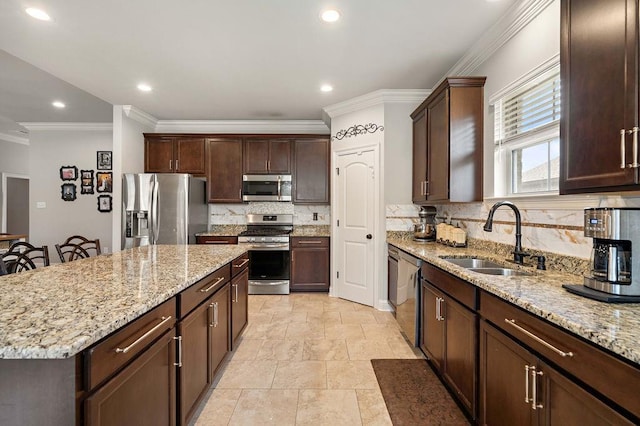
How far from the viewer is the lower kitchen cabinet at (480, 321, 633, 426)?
0.99 meters

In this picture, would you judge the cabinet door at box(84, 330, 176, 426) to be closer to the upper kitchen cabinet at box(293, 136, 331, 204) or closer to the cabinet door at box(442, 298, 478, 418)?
the cabinet door at box(442, 298, 478, 418)

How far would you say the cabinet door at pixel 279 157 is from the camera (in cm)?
502

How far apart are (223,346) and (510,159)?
2.65 metres

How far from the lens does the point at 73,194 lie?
582 centimetres

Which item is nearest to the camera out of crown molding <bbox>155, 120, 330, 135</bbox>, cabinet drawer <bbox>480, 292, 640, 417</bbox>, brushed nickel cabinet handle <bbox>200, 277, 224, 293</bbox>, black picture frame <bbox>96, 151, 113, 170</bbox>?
cabinet drawer <bbox>480, 292, 640, 417</bbox>

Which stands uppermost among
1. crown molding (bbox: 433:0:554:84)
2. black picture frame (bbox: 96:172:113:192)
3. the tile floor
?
crown molding (bbox: 433:0:554:84)

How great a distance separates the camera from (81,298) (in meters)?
1.26

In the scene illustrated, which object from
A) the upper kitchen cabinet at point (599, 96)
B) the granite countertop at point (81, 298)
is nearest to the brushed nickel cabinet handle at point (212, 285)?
the granite countertop at point (81, 298)

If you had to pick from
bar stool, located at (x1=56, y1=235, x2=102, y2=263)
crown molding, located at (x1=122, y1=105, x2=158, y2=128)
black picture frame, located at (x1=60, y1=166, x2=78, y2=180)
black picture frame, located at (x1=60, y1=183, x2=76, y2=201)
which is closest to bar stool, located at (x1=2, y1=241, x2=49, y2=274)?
bar stool, located at (x1=56, y1=235, x2=102, y2=263)

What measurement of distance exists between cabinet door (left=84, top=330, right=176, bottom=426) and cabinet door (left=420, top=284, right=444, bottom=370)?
1.69 metres

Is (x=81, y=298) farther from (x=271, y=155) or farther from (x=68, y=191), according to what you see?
(x=68, y=191)

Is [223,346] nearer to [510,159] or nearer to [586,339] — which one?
[586,339]

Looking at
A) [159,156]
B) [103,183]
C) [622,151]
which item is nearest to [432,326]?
[622,151]

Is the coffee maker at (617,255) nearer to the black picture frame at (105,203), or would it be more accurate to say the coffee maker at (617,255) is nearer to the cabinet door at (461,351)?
the cabinet door at (461,351)
